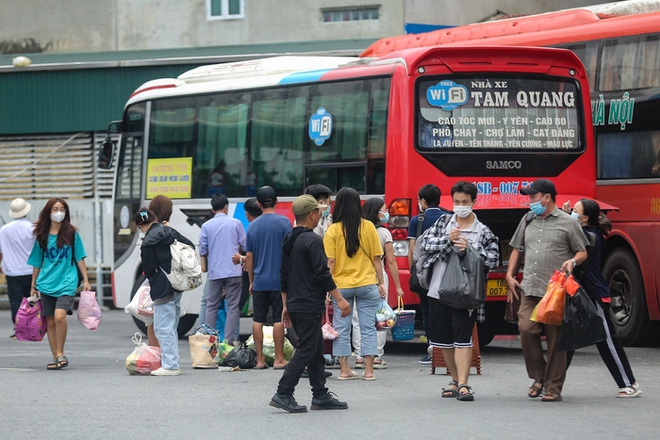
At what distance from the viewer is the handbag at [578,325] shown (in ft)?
30.6

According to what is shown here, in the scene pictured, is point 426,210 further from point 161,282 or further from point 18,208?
point 18,208

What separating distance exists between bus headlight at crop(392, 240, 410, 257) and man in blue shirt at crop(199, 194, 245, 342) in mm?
1708

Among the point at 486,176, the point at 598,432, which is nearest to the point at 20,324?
the point at 486,176

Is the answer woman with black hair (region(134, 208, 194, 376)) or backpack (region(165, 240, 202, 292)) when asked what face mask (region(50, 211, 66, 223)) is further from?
backpack (region(165, 240, 202, 292))

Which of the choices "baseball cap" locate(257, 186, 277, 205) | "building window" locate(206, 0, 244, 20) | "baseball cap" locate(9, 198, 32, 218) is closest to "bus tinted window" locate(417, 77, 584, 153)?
"baseball cap" locate(257, 186, 277, 205)

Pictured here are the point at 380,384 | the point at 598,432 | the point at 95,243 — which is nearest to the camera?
the point at 598,432

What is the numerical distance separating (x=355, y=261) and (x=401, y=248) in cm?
223

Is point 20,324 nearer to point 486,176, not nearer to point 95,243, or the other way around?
point 486,176

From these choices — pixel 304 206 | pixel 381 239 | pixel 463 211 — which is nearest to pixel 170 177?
pixel 381 239

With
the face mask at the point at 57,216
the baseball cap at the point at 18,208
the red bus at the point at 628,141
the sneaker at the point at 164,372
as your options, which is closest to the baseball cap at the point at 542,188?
the sneaker at the point at 164,372

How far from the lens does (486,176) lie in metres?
13.4

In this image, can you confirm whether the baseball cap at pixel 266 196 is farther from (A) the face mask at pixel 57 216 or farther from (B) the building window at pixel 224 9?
(B) the building window at pixel 224 9

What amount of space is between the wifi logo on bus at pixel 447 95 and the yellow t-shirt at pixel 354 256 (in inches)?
109

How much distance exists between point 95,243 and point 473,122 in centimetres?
1168
